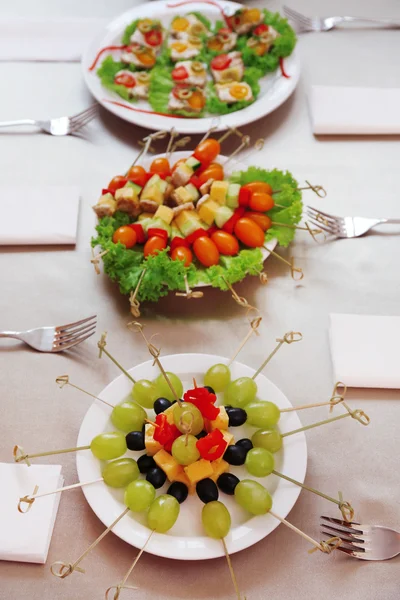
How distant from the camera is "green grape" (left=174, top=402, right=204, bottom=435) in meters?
1.18

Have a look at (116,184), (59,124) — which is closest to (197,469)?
(116,184)

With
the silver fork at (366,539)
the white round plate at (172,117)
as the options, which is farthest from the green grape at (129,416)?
the white round plate at (172,117)

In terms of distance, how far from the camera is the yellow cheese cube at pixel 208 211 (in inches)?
67.9

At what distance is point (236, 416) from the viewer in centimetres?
133

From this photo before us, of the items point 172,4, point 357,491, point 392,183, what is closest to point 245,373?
point 357,491

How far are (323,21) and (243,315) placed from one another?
1428 millimetres

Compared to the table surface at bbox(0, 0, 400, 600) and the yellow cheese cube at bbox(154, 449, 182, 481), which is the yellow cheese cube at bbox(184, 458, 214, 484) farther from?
the table surface at bbox(0, 0, 400, 600)

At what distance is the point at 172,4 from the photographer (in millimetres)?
2408

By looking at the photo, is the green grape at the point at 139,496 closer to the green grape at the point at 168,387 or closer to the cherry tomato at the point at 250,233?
the green grape at the point at 168,387

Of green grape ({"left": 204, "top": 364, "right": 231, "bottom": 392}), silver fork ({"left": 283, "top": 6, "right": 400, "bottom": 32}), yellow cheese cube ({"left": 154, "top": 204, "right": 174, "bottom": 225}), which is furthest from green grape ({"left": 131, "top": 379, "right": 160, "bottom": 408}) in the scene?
silver fork ({"left": 283, "top": 6, "right": 400, "bottom": 32})

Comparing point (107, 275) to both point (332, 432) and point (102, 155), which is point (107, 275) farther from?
point (332, 432)

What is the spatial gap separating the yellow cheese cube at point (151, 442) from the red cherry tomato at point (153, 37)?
4.97ft

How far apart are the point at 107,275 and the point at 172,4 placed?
1236 millimetres

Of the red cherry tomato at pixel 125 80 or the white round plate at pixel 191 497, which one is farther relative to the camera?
the red cherry tomato at pixel 125 80
